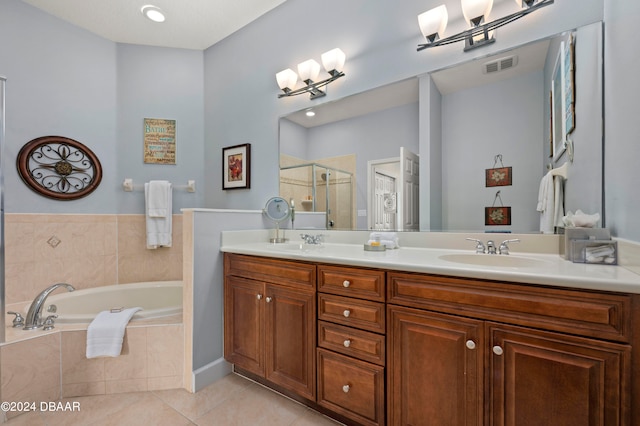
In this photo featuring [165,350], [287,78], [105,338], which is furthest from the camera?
[287,78]

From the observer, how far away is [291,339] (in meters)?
1.53

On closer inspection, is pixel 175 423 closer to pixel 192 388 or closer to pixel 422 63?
pixel 192 388

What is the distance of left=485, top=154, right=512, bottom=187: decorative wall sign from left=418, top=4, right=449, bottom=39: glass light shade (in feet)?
2.62

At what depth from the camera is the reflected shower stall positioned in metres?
2.03

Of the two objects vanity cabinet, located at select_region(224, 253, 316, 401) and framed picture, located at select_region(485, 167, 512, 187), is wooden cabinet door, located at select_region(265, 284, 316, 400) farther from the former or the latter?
framed picture, located at select_region(485, 167, 512, 187)

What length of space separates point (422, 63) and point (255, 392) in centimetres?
228

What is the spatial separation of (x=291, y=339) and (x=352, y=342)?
1.29 feet

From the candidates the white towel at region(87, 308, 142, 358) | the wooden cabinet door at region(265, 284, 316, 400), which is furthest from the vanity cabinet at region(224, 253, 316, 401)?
the white towel at region(87, 308, 142, 358)

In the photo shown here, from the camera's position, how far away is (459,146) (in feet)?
5.23

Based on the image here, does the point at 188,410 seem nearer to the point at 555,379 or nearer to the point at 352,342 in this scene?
the point at 352,342

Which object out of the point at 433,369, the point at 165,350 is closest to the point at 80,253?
the point at 165,350

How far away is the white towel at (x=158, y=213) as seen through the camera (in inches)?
108

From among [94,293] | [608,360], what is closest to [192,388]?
[94,293]

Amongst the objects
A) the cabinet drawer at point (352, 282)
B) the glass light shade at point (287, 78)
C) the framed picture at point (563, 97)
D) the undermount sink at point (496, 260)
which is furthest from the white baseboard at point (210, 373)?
the framed picture at point (563, 97)
